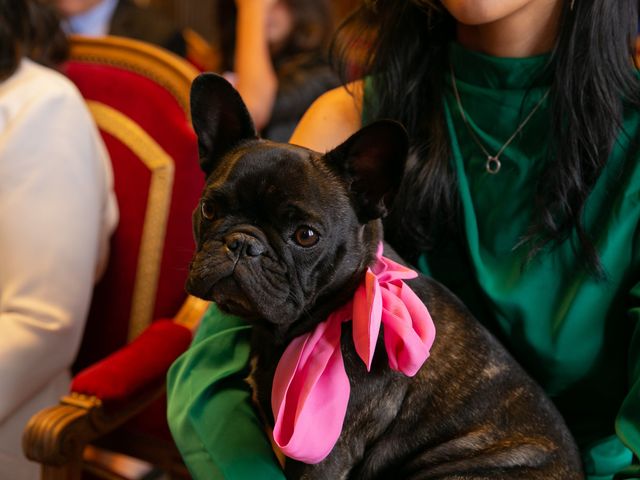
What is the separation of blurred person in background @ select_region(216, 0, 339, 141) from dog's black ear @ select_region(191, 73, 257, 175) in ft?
4.15

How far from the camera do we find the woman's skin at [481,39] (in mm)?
989

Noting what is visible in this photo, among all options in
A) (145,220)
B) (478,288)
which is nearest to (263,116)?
(145,220)

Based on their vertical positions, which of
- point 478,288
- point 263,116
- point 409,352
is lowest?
point 263,116

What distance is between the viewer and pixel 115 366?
123 centimetres

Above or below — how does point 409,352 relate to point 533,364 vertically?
above

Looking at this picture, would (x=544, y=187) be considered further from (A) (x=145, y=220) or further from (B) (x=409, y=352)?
(A) (x=145, y=220)

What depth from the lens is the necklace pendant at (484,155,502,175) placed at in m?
1.09

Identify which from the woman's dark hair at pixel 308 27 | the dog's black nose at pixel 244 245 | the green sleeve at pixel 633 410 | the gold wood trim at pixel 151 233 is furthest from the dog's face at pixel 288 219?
the woman's dark hair at pixel 308 27

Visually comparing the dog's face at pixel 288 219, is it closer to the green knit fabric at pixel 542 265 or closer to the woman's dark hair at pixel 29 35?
the green knit fabric at pixel 542 265

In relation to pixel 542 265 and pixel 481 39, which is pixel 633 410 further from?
pixel 481 39

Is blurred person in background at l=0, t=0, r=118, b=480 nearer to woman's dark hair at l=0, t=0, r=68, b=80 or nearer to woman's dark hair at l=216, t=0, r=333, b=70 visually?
woman's dark hair at l=0, t=0, r=68, b=80

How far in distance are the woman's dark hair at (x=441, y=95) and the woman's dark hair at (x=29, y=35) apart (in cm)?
59

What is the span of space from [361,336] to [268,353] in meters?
0.16

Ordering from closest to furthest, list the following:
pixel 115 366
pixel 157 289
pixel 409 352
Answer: pixel 409 352 → pixel 115 366 → pixel 157 289
